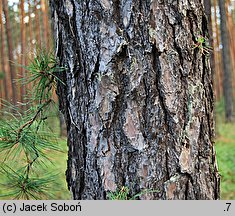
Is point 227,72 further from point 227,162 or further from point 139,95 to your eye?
point 139,95

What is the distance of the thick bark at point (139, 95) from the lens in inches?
43.4

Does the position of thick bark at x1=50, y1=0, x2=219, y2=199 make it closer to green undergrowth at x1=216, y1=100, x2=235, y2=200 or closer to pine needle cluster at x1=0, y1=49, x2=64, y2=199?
pine needle cluster at x1=0, y1=49, x2=64, y2=199

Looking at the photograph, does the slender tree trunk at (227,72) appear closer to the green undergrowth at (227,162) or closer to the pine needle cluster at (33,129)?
the green undergrowth at (227,162)

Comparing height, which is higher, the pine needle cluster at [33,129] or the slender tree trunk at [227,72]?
the slender tree trunk at [227,72]

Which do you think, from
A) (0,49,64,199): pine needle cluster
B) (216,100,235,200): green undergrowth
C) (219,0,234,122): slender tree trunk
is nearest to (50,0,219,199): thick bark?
(0,49,64,199): pine needle cluster

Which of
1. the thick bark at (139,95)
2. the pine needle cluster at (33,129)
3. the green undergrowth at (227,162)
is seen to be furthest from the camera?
the green undergrowth at (227,162)

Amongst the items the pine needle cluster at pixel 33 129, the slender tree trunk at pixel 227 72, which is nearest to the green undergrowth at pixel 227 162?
the pine needle cluster at pixel 33 129

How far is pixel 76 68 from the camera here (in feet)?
3.83

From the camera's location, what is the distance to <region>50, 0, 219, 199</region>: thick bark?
1.10 metres

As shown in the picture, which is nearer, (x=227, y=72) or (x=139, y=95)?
(x=139, y=95)

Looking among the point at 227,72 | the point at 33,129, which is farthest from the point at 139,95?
the point at 227,72

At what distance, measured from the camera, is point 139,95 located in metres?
1.10
